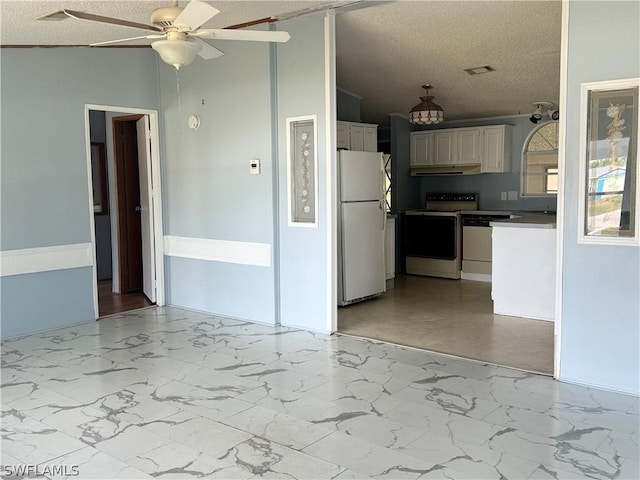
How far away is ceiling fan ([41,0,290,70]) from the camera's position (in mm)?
2645

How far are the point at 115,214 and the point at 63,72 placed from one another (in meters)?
2.09

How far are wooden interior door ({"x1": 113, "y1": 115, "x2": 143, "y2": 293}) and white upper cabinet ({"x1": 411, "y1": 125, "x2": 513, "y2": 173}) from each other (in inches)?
160

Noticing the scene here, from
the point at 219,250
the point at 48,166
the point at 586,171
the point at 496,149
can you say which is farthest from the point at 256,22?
the point at 496,149

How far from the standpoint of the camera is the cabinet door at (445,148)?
803cm

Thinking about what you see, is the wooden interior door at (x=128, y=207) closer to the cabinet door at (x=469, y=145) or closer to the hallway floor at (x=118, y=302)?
the hallway floor at (x=118, y=302)

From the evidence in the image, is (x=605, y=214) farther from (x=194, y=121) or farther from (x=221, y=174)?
(x=194, y=121)

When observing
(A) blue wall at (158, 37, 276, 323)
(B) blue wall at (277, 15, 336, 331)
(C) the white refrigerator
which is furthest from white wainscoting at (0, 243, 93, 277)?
(C) the white refrigerator

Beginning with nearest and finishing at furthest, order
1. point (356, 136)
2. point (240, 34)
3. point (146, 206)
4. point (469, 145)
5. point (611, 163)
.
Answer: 1. point (240, 34)
2. point (611, 163)
3. point (146, 206)
4. point (356, 136)
5. point (469, 145)

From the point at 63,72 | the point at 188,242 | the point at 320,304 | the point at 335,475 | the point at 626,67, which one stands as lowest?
the point at 335,475

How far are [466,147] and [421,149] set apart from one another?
27.9 inches

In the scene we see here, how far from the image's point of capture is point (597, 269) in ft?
11.6

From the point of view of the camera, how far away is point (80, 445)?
2916 millimetres

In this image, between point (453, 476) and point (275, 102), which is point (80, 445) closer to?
point (453, 476)

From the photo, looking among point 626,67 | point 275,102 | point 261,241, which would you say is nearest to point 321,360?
point 261,241
